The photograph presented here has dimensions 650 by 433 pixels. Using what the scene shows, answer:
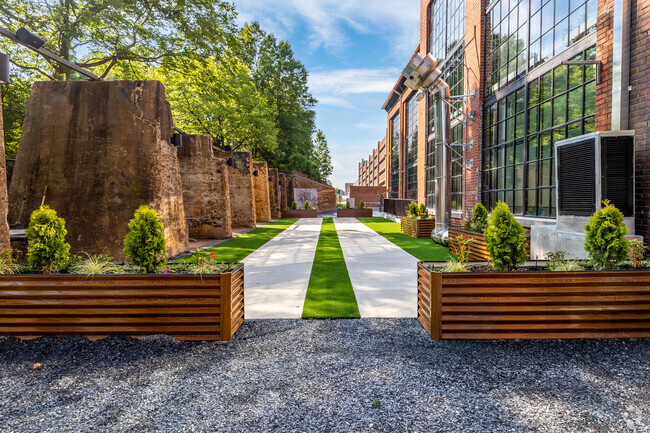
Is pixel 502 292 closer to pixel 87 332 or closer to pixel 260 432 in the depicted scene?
pixel 260 432

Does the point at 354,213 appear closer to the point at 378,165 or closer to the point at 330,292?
the point at 330,292

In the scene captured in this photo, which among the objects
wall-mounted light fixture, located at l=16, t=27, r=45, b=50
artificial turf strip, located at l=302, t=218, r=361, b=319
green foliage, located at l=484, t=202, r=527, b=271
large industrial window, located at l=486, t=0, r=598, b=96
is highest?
large industrial window, located at l=486, t=0, r=598, b=96

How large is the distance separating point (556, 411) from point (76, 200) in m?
9.53

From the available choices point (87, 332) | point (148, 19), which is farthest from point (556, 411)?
point (148, 19)

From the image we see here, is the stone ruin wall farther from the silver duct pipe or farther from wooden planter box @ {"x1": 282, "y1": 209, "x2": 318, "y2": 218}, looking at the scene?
the silver duct pipe

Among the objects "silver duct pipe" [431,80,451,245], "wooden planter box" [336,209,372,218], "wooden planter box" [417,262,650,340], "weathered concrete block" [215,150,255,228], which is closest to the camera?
"wooden planter box" [417,262,650,340]

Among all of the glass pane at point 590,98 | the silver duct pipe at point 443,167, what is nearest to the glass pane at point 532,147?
the glass pane at point 590,98

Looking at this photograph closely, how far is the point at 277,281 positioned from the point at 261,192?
17.2m

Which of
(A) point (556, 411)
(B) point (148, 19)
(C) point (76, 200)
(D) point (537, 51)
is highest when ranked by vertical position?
(B) point (148, 19)

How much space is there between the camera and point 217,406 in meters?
2.42

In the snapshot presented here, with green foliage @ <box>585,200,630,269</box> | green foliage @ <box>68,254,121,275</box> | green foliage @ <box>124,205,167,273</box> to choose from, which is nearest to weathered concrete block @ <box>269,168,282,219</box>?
green foliage @ <box>68,254,121,275</box>

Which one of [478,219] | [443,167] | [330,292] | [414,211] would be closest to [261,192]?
[414,211]

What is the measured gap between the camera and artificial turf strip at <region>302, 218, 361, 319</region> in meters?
4.42

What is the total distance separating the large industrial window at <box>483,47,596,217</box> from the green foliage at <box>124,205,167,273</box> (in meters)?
9.37
